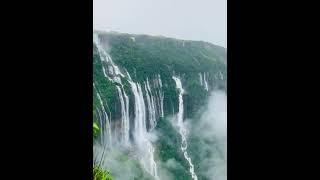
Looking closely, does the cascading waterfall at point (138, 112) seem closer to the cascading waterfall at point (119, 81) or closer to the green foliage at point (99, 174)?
the cascading waterfall at point (119, 81)

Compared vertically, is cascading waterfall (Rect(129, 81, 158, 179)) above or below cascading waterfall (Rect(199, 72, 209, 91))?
below

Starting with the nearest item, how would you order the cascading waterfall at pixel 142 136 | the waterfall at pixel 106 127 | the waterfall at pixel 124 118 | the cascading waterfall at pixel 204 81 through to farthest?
the waterfall at pixel 106 127
the waterfall at pixel 124 118
the cascading waterfall at pixel 142 136
the cascading waterfall at pixel 204 81

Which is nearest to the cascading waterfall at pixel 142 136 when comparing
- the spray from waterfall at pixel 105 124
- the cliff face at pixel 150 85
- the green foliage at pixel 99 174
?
the cliff face at pixel 150 85

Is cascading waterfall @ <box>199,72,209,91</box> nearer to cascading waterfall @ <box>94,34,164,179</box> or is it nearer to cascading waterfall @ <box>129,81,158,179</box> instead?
cascading waterfall @ <box>94,34,164,179</box>

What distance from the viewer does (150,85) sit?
10.8 meters

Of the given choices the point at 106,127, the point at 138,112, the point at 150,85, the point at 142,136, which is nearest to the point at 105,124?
the point at 106,127

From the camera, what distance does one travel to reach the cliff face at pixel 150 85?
981 cm

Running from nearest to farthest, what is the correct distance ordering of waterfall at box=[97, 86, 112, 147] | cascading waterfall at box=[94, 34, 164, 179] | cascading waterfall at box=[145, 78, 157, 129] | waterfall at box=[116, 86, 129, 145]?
A: waterfall at box=[97, 86, 112, 147], waterfall at box=[116, 86, 129, 145], cascading waterfall at box=[94, 34, 164, 179], cascading waterfall at box=[145, 78, 157, 129]

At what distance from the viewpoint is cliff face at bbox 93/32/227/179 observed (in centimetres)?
981

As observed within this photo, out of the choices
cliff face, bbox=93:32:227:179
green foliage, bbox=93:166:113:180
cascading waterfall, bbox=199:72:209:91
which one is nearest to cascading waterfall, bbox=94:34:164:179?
cliff face, bbox=93:32:227:179

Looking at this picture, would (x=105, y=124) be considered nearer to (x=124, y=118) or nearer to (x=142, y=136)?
(x=124, y=118)

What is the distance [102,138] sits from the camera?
9.19 metres
